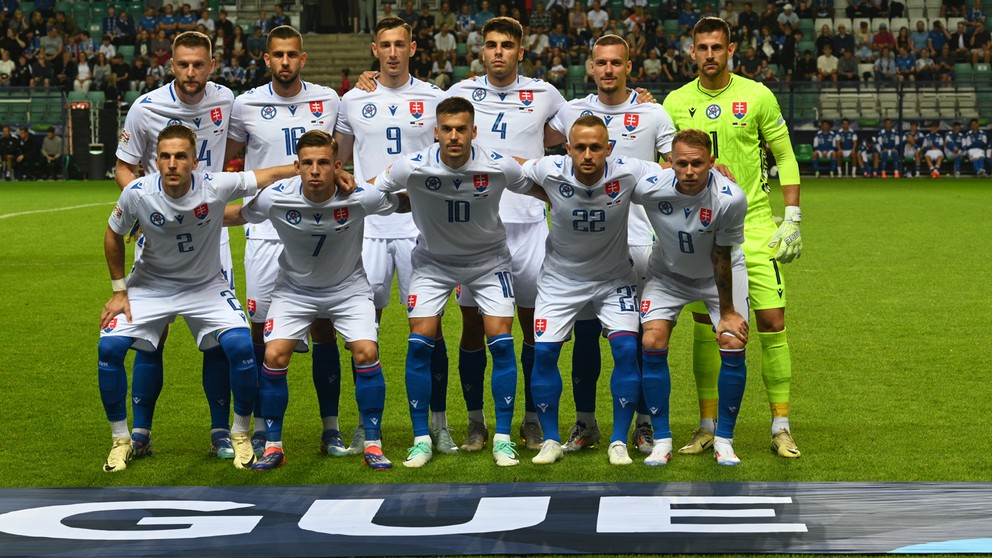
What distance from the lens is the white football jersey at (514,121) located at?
22.2 feet

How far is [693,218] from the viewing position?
19.9 ft

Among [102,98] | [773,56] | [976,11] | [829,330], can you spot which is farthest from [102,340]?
[976,11]

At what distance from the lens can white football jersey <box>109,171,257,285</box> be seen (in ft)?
20.2

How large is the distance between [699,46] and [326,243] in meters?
2.16

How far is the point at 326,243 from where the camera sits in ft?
20.4

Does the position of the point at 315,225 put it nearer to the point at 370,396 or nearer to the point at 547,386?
the point at 370,396

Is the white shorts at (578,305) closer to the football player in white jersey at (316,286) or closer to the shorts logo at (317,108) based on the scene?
the football player in white jersey at (316,286)

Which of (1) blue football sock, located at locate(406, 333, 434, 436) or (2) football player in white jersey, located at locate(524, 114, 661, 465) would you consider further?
(1) blue football sock, located at locate(406, 333, 434, 436)

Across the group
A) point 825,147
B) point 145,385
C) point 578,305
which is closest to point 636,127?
point 578,305

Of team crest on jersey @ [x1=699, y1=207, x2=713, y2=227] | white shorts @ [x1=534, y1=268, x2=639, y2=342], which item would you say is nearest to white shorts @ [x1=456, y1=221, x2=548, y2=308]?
white shorts @ [x1=534, y1=268, x2=639, y2=342]

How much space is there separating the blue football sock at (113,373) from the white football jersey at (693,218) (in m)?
2.60

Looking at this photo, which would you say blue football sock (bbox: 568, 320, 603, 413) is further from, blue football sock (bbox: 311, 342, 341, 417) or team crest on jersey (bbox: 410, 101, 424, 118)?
team crest on jersey (bbox: 410, 101, 424, 118)

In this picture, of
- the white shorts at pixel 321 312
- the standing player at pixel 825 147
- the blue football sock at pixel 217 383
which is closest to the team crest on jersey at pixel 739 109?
the white shorts at pixel 321 312

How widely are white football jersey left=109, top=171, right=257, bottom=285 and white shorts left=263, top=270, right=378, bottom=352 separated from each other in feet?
1.43
